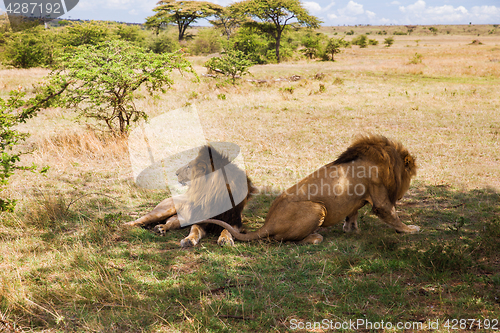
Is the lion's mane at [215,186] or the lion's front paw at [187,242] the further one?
the lion's mane at [215,186]

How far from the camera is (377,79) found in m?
22.3

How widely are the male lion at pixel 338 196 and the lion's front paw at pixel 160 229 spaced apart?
33.8 inches

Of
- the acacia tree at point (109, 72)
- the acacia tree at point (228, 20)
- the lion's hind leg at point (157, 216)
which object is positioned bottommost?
the lion's hind leg at point (157, 216)

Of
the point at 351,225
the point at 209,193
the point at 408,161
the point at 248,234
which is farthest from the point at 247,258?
the point at 408,161

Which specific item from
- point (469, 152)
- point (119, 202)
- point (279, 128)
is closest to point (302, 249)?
point (119, 202)

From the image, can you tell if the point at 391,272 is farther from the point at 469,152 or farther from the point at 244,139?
the point at 244,139

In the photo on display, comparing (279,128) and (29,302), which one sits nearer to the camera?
(29,302)

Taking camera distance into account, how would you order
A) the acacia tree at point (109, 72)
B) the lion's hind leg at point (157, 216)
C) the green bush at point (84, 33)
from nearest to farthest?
the lion's hind leg at point (157, 216), the acacia tree at point (109, 72), the green bush at point (84, 33)

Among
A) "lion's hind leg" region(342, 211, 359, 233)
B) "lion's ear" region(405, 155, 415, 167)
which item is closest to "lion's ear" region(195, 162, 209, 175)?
"lion's hind leg" region(342, 211, 359, 233)

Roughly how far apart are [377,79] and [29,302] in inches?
886

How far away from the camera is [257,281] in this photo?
3678 millimetres

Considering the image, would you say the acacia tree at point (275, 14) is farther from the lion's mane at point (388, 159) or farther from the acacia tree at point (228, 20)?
the lion's mane at point (388, 159)

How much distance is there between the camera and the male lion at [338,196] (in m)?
4.50

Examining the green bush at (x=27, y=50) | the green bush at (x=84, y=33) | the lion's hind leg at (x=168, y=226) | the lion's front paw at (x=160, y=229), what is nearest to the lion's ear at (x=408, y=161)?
the lion's hind leg at (x=168, y=226)
